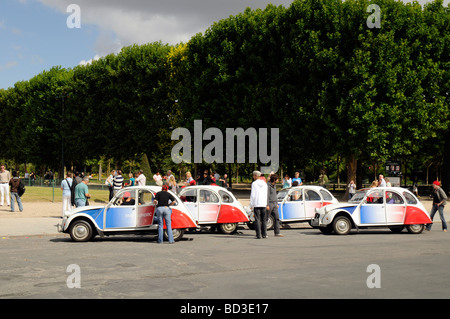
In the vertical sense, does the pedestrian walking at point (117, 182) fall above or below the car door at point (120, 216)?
above

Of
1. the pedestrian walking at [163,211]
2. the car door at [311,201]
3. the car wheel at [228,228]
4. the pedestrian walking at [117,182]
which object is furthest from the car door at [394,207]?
the pedestrian walking at [117,182]

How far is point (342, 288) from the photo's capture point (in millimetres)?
7984

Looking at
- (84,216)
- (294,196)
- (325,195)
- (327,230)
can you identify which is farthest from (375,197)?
(84,216)

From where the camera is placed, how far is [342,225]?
17094 millimetres

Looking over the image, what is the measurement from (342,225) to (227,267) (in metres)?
7.83

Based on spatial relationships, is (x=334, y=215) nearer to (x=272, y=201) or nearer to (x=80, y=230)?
(x=272, y=201)

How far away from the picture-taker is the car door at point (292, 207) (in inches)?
740

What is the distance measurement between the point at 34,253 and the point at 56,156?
59.7m

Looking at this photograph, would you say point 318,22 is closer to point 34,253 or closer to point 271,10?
point 271,10

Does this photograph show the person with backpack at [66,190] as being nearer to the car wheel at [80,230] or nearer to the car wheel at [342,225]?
the car wheel at [80,230]

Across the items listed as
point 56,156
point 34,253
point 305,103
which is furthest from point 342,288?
point 56,156
